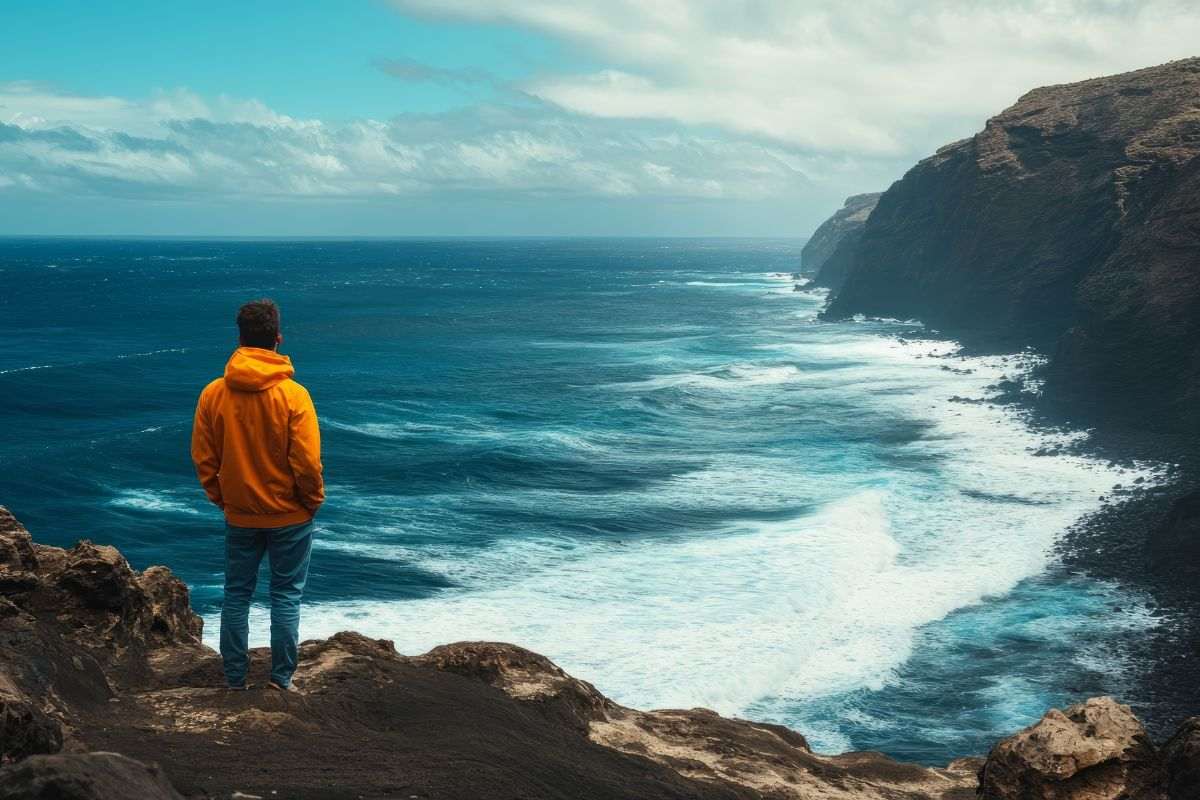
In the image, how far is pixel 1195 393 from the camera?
42031 mm

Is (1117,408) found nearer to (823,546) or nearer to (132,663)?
(823,546)

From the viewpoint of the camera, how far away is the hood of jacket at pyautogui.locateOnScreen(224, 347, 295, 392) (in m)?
7.32

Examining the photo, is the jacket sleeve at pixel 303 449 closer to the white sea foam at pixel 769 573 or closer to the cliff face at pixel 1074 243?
the white sea foam at pixel 769 573

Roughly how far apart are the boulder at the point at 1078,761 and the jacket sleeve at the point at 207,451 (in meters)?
6.33

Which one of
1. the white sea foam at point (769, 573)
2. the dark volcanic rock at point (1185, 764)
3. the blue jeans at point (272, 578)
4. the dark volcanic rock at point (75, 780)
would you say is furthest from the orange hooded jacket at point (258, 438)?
the white sea foam at point (769, 573)

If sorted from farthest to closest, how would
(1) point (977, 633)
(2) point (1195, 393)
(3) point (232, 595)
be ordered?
1. (2) point (1195, 393)
2. (1) point (977, 633)
3. (3) point (232, 595)

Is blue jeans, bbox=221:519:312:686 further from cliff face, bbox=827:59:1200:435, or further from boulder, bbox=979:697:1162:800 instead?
cliff face, bbox=827:59:1200:435

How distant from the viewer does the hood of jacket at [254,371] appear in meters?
7.32

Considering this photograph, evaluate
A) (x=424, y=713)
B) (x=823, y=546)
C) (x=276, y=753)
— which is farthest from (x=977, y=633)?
(x=276, y=753)

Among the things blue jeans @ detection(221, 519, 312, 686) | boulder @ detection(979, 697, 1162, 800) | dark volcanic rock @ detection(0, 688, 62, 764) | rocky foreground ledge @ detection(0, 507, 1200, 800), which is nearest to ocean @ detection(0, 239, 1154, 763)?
rocky foreground ledge @ detection(0, 507, 1200, 800)

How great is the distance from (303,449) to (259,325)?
0.88 metres

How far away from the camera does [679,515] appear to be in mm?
33062

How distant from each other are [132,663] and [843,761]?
21.6 feet

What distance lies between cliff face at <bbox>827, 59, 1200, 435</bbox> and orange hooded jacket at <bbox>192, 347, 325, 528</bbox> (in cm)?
4145
